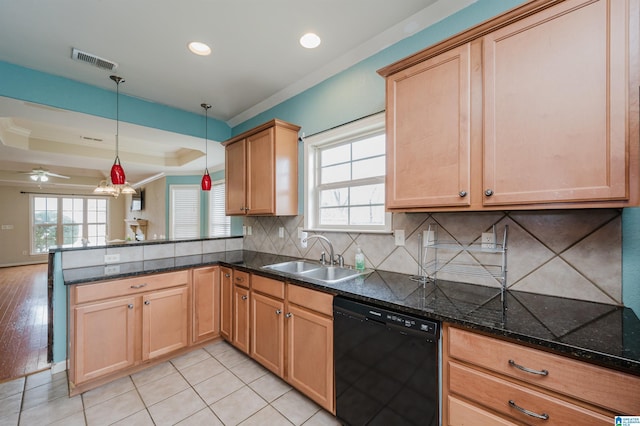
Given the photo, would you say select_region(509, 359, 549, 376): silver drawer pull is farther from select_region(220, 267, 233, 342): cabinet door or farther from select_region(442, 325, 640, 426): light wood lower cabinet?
select_region(220, 267, 233, 342): cabinet door

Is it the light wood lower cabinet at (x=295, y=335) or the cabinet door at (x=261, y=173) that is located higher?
the cabinet door at (x=261, y=173)

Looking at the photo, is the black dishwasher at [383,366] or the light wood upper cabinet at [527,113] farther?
the black dishwasher at [383,366]

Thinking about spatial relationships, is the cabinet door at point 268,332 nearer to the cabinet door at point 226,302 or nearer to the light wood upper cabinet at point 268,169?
the cabinet door at point 226,302

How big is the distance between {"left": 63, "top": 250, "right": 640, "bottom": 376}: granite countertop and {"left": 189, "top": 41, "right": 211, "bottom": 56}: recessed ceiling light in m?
1.95

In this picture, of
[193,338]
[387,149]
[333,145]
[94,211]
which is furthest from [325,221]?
[94,211]

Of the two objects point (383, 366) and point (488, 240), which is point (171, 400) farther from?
point (488, 240)

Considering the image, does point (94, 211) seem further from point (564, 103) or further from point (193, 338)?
point (564, 103)

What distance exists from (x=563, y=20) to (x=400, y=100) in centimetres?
75

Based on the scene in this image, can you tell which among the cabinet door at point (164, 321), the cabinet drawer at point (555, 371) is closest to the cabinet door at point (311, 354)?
the cabinet drawer at point (555, 371)

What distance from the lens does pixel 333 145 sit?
8.47 ft

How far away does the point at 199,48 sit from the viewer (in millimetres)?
2150

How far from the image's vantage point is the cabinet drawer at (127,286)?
1.98 metres

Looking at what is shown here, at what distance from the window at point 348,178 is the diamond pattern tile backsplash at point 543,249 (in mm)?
291

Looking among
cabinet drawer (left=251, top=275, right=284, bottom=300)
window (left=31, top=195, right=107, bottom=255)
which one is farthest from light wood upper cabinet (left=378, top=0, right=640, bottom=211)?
window (left=31, top=195, right=107, bottom=255)
